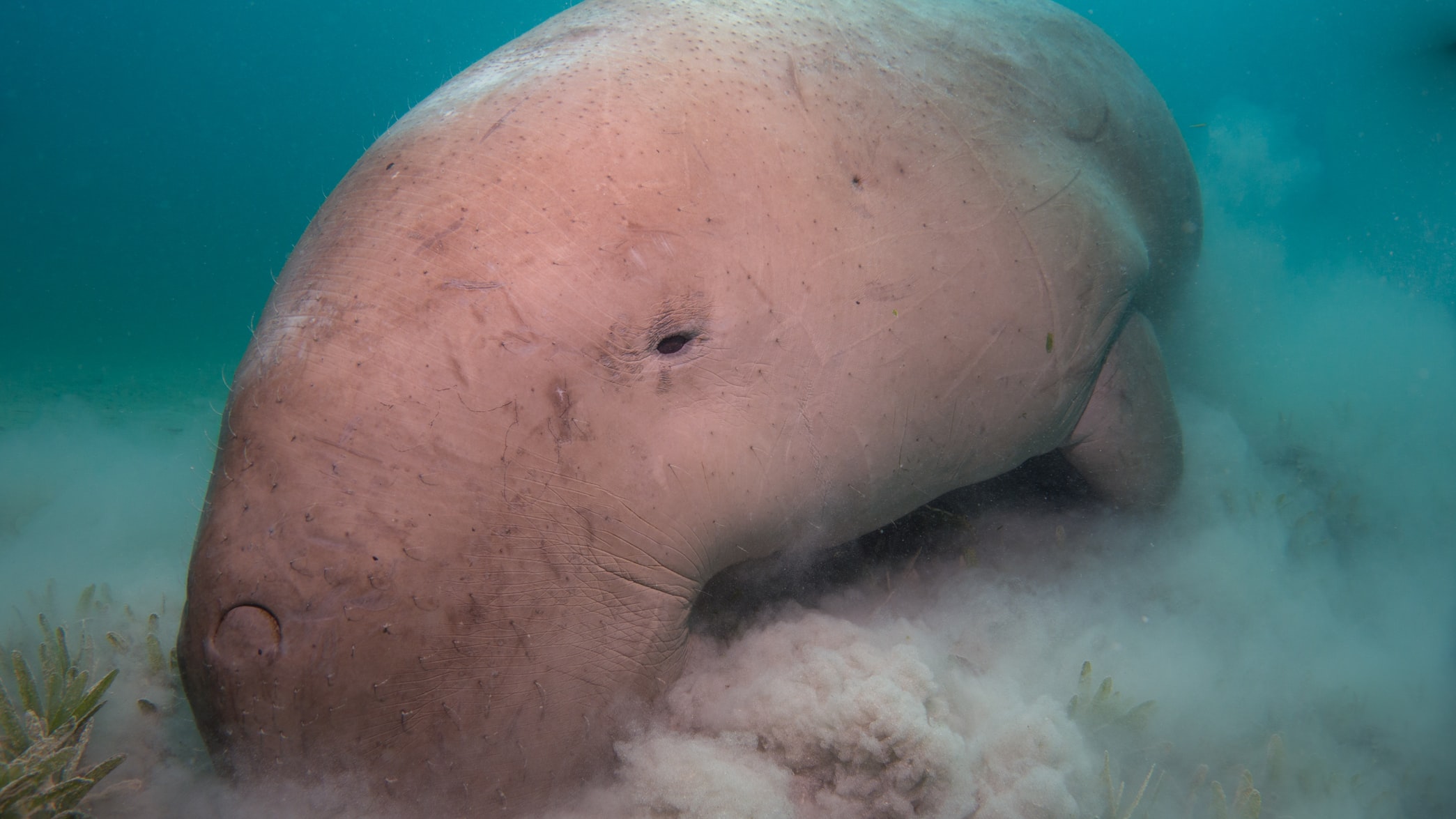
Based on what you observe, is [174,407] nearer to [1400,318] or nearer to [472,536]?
[472,536]

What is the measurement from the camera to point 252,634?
4.21 ft

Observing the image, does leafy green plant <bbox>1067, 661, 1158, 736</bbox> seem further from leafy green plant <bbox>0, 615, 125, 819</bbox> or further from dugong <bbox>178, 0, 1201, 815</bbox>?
leafy green plant <bbox>0, 615, 125, 819</bbox>

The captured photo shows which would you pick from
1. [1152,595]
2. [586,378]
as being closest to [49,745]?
[586,378]

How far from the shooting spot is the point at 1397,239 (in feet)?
99.6

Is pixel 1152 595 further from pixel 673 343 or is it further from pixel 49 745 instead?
pixel 49 745

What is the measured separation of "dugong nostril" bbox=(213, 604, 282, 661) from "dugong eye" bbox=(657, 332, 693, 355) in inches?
41.1

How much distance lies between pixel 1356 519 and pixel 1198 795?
13.2 feet

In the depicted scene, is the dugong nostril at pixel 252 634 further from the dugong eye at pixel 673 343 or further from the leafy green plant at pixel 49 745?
the dugong eye at pixel 673 343

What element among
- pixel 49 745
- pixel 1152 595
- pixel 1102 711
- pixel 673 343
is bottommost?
pixel 1152 595

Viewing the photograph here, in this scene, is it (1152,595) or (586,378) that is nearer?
(586,378)

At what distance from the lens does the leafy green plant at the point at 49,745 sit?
161 centimetres

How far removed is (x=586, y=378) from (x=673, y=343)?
0.93ft

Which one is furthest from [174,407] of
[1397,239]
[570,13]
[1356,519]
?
[1397,239]

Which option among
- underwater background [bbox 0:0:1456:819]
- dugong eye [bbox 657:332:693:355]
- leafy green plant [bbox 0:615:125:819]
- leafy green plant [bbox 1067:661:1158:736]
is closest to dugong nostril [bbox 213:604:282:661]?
underwater background [bbox 0:0:1456:819]
